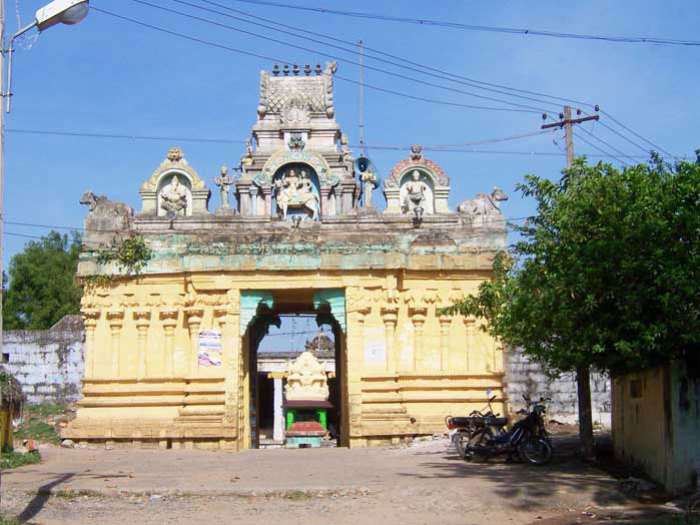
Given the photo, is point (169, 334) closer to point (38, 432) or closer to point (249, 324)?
point (249, 324)

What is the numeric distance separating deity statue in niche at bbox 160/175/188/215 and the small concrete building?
19.8 m

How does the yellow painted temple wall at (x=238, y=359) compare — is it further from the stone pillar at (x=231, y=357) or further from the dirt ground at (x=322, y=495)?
the dirt ground at (x=322, y=495)

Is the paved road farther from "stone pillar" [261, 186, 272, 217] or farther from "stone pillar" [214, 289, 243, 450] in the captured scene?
"stone pillar" [261, 186, 272, 217]

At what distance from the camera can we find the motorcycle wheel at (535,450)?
1703cm

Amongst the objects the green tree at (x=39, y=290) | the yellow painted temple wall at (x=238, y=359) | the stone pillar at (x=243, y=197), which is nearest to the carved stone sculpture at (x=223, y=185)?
the stone pillar at (x=243, y=197)

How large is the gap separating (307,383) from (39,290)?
20706mm

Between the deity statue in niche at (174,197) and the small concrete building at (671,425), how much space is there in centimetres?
1978

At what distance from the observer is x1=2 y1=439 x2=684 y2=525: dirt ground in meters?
12.1

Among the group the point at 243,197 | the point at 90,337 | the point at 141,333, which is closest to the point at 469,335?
the point at 141,333

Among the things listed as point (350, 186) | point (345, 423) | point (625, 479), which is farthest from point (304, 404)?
point (625, 479)

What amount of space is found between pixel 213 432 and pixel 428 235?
725cm

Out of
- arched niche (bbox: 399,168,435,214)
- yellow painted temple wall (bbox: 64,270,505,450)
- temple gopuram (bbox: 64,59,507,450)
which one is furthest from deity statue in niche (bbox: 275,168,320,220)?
yellow painted temple wall (bbox: 64,270,505,450)

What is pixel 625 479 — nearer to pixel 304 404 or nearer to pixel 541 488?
pixel 541 488

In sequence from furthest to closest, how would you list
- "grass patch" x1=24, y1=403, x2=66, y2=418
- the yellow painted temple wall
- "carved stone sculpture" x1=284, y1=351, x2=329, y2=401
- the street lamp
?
"carved stone sculpture" x1=284, y1=351, x2=329, y2=401 → "grass patch" x1=24, y1=403, x2=66, y2=418 → the yellow painted temple wall → the street lamp
